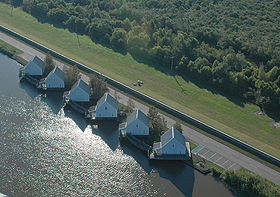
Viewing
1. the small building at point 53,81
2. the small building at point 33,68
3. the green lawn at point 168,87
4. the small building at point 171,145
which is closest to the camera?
the small building at point 171,145

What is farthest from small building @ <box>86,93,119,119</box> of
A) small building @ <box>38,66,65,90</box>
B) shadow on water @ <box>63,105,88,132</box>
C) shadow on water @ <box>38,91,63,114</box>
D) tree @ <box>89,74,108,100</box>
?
small building @ <box>38,66,65,90</box>

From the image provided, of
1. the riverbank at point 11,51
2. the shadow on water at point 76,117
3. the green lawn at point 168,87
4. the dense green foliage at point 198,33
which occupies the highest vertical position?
the dense green foliage at point 198,33

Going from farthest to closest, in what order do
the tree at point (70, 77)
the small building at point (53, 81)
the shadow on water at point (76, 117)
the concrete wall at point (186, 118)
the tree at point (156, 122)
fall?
the tree at point (70, 77), the small building at point (53, 81), the shadow on water at point (76, 117), the tree at point (156, 122), the concrete wall at point (186, 118)

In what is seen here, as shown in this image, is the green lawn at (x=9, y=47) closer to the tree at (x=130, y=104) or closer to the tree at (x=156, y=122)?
the tree at (x=130, y=104)

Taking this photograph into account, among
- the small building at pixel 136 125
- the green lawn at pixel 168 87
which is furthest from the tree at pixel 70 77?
the small building at pixel 136 125

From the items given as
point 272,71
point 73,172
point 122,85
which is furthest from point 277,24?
point 73,172

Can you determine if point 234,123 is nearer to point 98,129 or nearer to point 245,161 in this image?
point 245,161

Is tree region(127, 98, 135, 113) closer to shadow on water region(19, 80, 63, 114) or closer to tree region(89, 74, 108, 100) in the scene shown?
tree region(89, 74, 108, 100)
